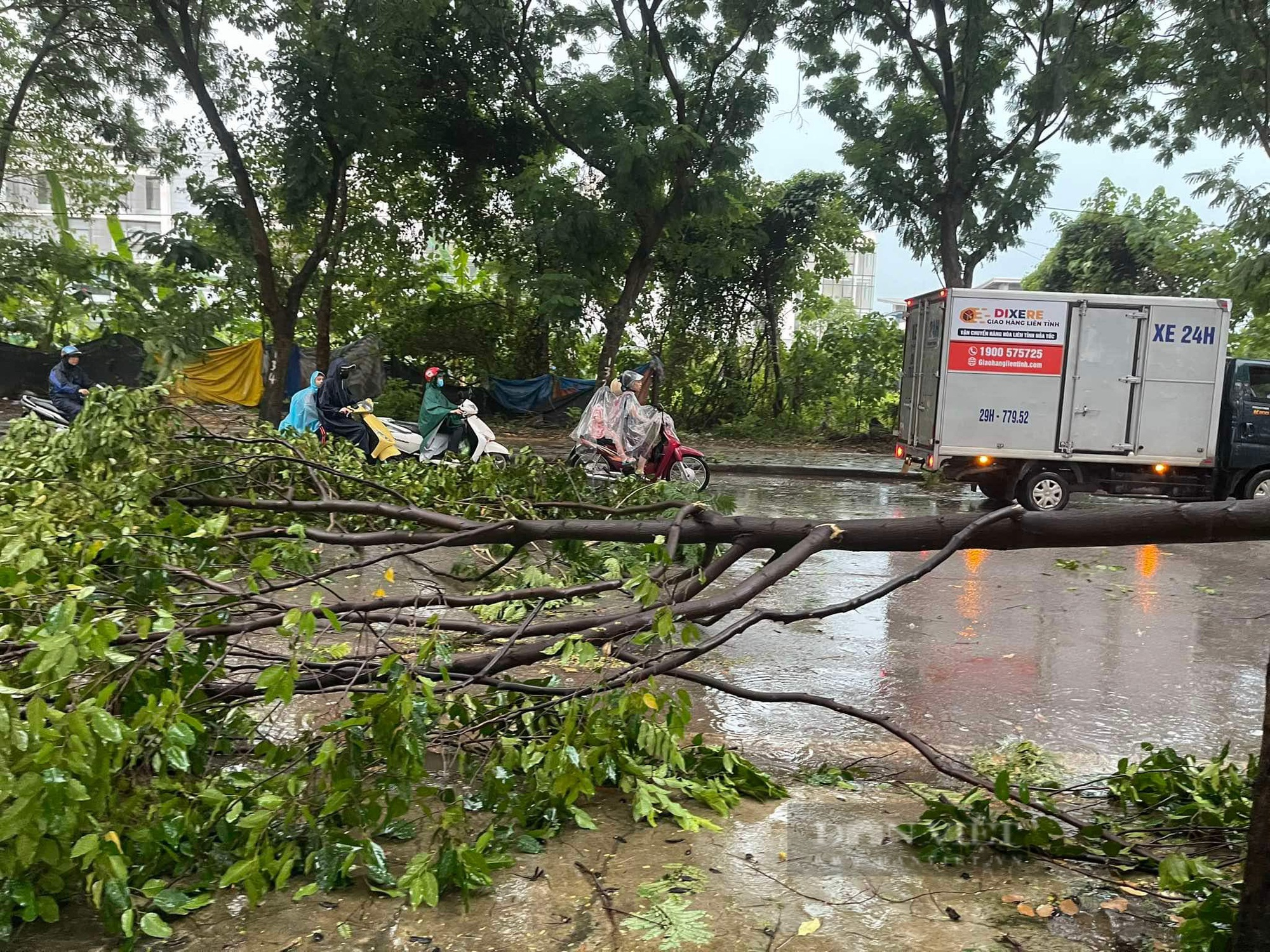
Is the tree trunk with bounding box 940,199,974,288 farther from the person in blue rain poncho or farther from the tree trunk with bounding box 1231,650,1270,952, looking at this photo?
the tree trunk with bounding box 1231,650,1270,952

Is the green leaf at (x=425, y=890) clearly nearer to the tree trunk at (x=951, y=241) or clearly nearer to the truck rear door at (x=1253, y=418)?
the truck rear door at (x=1253, y=418)

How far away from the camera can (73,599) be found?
268cm

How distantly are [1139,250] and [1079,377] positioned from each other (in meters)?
12.8

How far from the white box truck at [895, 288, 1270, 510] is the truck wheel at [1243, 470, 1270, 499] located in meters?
0.02

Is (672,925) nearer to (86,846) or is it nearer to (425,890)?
(425,890)

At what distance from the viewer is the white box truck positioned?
41.2ft

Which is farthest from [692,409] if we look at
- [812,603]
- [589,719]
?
[589,719]

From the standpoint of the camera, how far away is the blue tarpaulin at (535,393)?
22000 millimetres

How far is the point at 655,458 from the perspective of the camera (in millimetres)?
11523

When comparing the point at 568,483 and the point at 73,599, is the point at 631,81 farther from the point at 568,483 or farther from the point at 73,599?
the point at 73,599

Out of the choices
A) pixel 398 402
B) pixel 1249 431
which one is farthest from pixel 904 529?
pixel 398 402

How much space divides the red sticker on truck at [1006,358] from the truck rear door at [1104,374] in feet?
0.80

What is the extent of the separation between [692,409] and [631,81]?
7.48 metres

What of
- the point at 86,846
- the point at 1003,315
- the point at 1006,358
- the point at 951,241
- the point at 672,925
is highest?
the point at 951,241
